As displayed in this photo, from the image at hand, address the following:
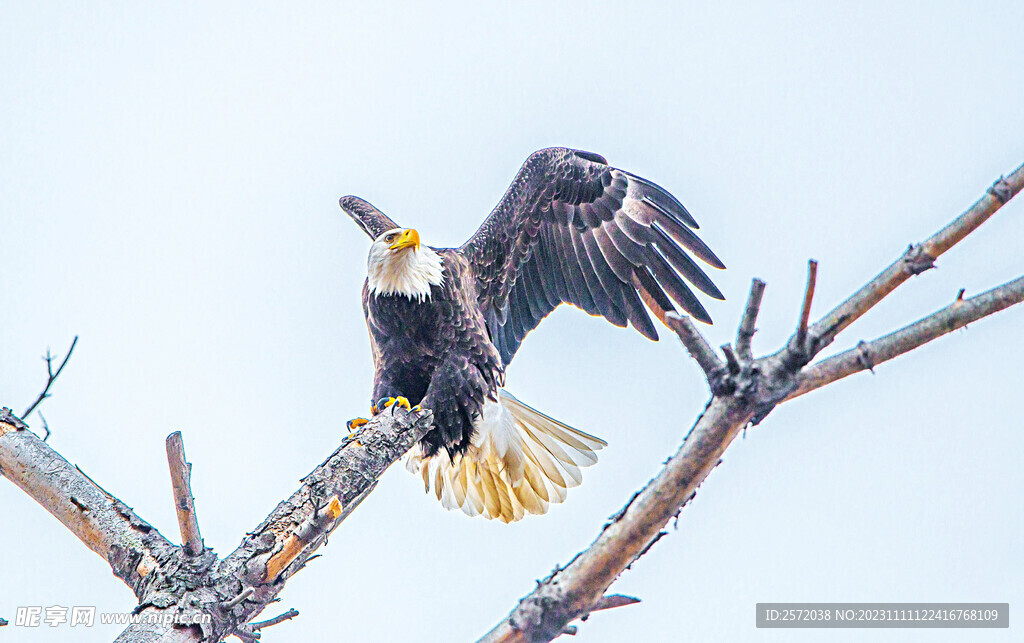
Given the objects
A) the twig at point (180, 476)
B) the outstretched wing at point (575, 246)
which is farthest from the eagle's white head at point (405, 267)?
the twig at point (180, 476)

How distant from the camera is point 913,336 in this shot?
1928 mm

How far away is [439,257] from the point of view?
164 inches

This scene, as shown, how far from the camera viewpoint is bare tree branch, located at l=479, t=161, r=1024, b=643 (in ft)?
6.21

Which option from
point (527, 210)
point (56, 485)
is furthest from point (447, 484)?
point (56, 485)

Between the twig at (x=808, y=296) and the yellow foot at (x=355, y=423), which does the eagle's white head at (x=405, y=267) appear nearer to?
the yellow foot at (x=355, y=423)

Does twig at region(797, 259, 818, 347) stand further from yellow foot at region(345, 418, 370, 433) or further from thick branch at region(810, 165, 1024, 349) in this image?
yellow foot at region(345, 418, 370, 433)

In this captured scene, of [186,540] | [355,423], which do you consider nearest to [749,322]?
[186,540]

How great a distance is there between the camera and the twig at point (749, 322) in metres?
1.85

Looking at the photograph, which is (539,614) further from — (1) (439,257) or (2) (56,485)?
(1) (439,257)

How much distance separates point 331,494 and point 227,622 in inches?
21.9

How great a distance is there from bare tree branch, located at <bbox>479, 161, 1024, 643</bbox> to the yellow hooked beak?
221 centimetres

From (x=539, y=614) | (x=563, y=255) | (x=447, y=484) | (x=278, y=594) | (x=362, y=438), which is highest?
(x=563, y=255)

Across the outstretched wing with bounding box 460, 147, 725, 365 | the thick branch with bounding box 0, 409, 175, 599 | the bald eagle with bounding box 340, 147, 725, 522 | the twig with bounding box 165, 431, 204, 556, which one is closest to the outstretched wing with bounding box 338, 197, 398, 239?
the bald eagle with bounding box 340, 147, 725, 522

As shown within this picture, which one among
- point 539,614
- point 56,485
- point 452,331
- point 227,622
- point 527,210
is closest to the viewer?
point 539,614
